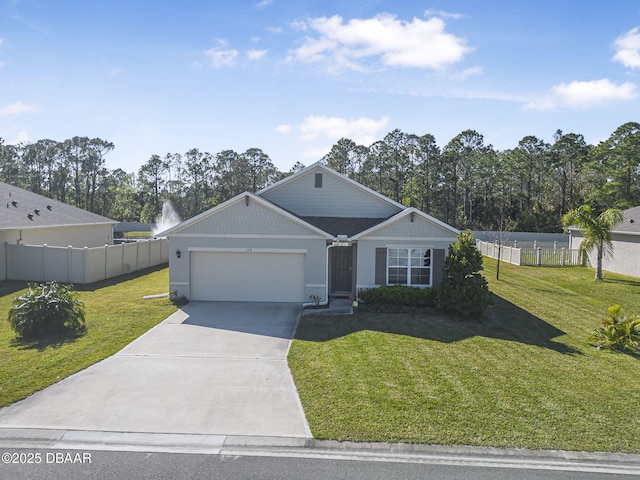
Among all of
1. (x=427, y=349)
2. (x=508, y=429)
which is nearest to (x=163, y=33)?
(x=427, y=349)

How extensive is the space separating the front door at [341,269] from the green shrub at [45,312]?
867cm

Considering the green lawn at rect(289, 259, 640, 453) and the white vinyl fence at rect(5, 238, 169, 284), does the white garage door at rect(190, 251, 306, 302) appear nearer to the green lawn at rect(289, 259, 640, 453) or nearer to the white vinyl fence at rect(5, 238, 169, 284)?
the green lawn at rect(289, 259, 640, 453)

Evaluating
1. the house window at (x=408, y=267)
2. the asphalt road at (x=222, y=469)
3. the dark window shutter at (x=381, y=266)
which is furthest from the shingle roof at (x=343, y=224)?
the asphalt road at (x=222, y=469)

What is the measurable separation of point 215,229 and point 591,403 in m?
12.0

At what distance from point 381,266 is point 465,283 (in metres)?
3.18

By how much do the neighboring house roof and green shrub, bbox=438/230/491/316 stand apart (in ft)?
61.4

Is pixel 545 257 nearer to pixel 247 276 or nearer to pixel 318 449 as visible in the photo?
pixel 247 276

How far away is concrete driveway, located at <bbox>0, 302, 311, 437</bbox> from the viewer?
677 centimetres

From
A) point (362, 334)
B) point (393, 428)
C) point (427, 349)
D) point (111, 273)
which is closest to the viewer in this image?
point (393, 428)

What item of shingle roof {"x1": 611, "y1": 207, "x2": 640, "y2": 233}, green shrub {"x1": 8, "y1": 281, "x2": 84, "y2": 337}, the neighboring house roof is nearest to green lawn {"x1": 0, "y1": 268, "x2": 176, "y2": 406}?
green shrub {"x1": 8, "y1": 281, "x2": 84, "y2": 337}

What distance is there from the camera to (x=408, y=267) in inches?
611

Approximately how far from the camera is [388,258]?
1551 centimetres

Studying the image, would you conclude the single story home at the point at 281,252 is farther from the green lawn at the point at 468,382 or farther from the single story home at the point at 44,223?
the single story home at the point at 44,223

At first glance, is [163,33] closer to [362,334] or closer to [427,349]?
[362,334]
